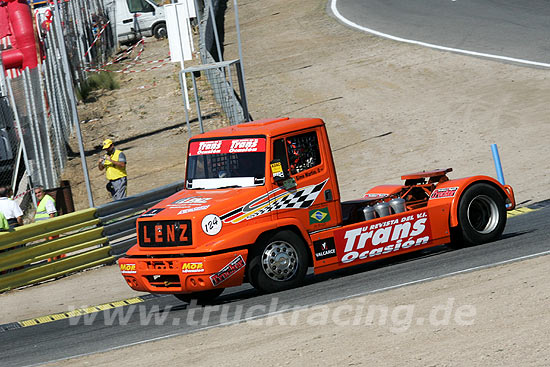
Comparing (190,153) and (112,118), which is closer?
(190,153)

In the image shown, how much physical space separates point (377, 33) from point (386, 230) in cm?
2245

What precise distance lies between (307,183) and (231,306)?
1.75 meters

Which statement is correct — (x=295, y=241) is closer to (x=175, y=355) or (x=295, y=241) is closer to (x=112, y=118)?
(x=175, y=355)

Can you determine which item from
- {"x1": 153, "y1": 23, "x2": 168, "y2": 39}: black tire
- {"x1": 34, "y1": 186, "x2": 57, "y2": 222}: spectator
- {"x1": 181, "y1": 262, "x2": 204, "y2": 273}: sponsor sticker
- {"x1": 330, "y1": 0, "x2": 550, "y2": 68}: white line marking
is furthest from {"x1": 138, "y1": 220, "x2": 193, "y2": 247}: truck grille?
{"x1": 153, "y1": 23, "x2": 168, "y2": 39}: black tire

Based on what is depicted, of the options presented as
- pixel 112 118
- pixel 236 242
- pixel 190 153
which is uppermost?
pixel 190 153

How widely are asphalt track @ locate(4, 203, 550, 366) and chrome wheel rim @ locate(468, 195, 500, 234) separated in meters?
0.26

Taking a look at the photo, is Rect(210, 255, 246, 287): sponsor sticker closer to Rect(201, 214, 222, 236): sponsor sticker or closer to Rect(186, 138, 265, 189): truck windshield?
Rect(201, 214, 222, 236): sponsor sticker

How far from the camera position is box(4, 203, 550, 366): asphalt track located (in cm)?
898

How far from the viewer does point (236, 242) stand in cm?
958

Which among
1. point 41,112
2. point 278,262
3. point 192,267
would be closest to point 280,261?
point 278,262

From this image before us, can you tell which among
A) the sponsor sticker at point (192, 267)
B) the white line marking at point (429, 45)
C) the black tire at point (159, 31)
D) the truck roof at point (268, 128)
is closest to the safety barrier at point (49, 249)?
the truck roof at point (268, 128)

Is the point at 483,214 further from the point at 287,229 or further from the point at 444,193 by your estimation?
the point at 287,229

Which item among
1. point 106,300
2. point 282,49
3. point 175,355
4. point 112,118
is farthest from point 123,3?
point 175,355

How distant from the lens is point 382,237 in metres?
10.6
